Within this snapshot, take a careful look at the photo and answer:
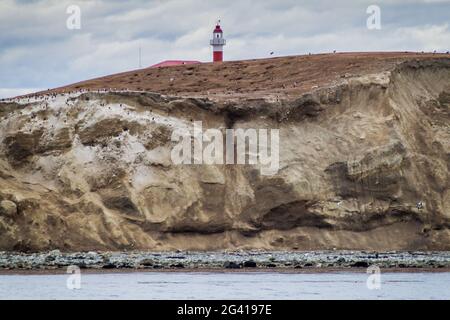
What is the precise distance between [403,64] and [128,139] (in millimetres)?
13036

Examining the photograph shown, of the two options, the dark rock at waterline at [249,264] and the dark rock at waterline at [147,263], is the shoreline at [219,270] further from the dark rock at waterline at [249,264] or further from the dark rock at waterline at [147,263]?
the dark rock at waterline at [147,263]

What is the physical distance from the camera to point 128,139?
206 ft

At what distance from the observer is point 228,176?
6325cm

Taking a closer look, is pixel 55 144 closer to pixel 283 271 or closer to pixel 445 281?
pixel 283 271

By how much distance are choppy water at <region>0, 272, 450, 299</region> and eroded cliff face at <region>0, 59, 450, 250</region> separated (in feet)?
28.5

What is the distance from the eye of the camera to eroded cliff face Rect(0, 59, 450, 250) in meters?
61.2

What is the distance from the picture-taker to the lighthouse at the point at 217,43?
82188 millimetres

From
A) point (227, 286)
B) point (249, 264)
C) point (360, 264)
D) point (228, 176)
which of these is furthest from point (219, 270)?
point (228, 176)

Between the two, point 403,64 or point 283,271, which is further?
point 403,64

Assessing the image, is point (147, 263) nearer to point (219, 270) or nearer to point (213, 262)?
point (213, 262)

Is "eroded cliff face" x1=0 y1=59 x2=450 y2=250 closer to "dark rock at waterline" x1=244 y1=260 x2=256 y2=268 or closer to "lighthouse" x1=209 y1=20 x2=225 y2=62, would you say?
"dark rock at waterline" x1=244 y1=260 x2=256 y2=268

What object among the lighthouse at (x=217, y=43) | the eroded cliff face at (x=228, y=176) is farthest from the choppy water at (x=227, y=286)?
the lighthouse at (x=217, y=43)

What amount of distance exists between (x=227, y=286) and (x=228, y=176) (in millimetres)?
14970
